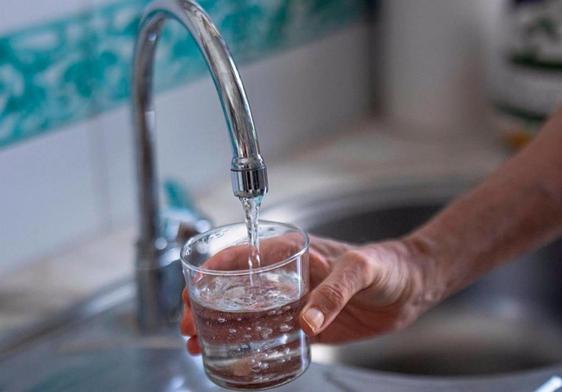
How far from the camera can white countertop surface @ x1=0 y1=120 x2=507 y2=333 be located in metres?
1.02

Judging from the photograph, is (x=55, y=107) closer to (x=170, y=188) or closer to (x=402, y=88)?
(x=170, y=188)

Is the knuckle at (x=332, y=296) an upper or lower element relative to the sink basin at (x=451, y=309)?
upper

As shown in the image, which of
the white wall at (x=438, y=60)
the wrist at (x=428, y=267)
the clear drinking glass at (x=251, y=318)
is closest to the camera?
the clear drinking glass at (x=251, y=318)

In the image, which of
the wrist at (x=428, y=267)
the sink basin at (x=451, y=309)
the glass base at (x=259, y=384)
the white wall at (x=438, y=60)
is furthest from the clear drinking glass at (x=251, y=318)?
the white wall at (x=438, y=60)

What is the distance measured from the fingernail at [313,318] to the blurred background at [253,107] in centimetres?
41

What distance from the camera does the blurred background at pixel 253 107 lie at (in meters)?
1.04

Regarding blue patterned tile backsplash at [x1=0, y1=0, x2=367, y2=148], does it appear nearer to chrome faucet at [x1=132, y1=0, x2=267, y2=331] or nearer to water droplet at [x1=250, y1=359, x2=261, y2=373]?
chrome faucet at [x1=132, y1=0, x2=267, y2=331]

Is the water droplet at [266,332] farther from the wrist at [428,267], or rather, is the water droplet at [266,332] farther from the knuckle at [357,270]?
the wrist at [428,267]

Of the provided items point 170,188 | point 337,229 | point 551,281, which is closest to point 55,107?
point 170,188

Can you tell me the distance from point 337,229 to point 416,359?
0.61 feet

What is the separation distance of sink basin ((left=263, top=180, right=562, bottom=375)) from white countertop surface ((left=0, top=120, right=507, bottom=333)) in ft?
0.11

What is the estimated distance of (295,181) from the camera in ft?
4.32

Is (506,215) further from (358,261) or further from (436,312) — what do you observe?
(436,312)

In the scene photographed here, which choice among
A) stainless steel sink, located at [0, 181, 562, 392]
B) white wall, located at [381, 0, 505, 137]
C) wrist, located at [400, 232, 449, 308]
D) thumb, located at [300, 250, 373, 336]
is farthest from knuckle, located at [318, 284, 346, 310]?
white wall, located at [381, 0, 505, 137]
